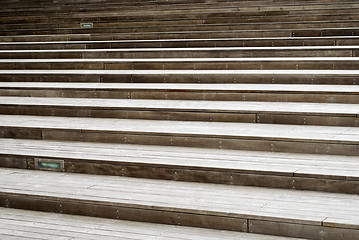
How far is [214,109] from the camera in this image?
3818mm

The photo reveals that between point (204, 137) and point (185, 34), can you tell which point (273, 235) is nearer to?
point (204, 137)

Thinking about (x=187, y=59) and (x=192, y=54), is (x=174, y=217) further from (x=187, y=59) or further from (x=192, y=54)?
(x=192, y=54)

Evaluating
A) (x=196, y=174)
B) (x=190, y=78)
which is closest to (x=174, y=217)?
(x=196, y=174)

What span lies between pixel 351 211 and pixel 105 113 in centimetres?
223

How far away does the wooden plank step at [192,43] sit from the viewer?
17.8ft

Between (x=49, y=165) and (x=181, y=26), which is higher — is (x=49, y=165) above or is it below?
below

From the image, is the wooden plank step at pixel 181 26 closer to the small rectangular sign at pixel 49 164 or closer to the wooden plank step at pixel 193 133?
the wooden plank step at pixel 193 133

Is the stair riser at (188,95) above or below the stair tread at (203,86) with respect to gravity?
below

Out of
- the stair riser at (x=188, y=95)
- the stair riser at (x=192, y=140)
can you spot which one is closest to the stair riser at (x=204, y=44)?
the stair riser at (x=188, y=95)

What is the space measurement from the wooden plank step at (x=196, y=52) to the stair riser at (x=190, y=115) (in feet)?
5.12

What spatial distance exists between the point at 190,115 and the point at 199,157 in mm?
701

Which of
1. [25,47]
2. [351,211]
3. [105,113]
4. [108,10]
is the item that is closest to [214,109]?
[105,113]

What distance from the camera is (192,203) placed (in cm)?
271

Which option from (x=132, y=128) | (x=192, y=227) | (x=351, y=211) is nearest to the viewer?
(x=351, y=211)
